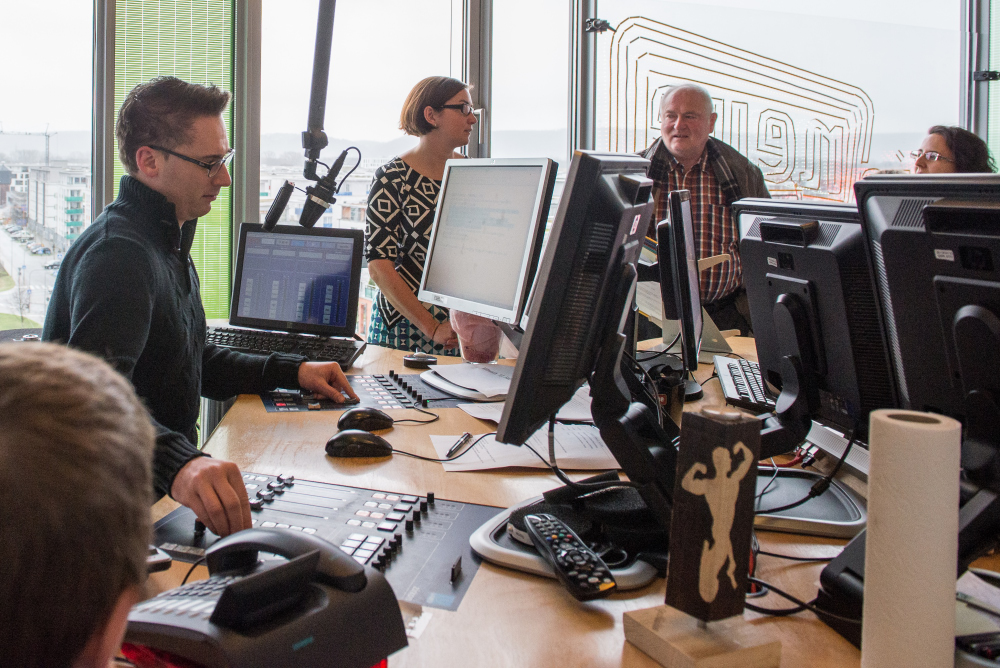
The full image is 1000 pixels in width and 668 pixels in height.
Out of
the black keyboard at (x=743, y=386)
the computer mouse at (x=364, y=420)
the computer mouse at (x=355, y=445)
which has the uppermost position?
the black keyboard at (x=743, y=386)

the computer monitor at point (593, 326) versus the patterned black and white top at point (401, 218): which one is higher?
the patterned black and white top at point (401, 218)

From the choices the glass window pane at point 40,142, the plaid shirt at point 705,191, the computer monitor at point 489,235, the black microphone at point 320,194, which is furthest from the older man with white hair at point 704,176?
the glass window pane at point 40,142

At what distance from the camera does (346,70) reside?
348 cm

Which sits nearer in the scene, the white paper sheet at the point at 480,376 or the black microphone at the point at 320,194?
the white paper sheet at the point at 480,376

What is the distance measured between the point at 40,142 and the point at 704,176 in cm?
258

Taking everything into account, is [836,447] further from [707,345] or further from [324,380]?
[707,345]

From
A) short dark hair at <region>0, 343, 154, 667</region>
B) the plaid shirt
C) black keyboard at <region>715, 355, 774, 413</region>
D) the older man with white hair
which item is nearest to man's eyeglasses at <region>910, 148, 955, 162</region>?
the older man with white hair

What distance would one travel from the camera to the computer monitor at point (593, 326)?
94cm

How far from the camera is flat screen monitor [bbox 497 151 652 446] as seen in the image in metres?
0.94

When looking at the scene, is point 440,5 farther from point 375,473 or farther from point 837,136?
point 375,473

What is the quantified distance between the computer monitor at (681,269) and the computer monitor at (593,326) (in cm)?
43

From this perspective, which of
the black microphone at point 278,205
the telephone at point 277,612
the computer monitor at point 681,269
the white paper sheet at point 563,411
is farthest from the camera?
the black microphone at point 278,205

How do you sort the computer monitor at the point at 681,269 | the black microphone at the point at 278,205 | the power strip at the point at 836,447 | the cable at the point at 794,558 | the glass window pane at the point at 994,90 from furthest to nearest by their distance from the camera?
the glass window pane at the point at 994,90, the black microphone at the point at 278,205, the computer monitor at the point at 681,269, the power strip at the point at 836,447, the cable at the point at 794,558

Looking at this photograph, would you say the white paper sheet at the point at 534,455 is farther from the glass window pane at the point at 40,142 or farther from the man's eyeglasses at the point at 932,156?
the man's eyeglasses at the point at 932,156
